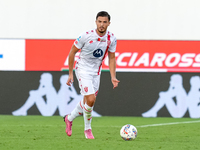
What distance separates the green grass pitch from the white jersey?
3.74 ft

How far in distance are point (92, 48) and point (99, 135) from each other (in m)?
1.79

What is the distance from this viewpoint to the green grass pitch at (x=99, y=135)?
6504mm

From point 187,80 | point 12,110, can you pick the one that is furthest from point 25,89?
point 187,80

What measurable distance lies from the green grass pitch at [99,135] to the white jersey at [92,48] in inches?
44.9

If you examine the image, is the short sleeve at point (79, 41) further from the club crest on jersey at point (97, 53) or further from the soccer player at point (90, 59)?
the club crest on jersey at point (97, 53)

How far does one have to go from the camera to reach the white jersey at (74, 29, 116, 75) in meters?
7.56

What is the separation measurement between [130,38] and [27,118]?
11.3ft

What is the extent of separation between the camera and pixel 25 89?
12883mm

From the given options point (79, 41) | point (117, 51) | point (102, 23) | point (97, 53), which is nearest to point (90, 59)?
point (97, 53)

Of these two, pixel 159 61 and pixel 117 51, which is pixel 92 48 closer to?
pixel 117 51

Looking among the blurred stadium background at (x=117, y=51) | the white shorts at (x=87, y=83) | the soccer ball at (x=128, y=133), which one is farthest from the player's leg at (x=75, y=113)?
the blurred stadium background at (x=117, y=51)

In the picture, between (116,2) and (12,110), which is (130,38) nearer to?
(116,2)

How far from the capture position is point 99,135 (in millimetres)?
8586

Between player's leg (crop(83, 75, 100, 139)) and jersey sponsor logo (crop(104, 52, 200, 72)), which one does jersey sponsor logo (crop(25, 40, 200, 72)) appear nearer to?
jersey sponsor logo (crop(104, 52, 200, 72))
